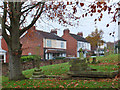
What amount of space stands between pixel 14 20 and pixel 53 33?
37.5 m

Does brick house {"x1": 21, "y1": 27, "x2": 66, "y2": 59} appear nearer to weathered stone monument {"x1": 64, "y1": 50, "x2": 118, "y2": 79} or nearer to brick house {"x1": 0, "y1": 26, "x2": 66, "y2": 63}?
brick house {"x1": 0, "y1": 26, "x2": 66, "y2": 63}

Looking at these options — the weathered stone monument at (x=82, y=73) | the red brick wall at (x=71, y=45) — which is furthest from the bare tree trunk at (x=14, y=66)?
the red brick wall at (x=71, y=45)

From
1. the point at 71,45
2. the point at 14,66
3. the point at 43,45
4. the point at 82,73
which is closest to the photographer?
the point at 82,73

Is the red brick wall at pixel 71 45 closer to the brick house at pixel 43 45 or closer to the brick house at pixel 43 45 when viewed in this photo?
the brick house at pixel 43 45

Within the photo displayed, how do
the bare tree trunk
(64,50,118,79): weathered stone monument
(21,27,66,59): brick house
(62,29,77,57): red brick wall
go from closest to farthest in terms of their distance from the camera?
1. (64,50,118,79): weathered stone monument
2. the bare tree trunk
3. (21,27,66,59): brick house
4. (62,29,77,57): red brick wall

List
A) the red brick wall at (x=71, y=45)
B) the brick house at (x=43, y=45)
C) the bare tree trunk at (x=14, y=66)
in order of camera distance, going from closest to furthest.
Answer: the bare tree trunk at (x=14, y=66) → the brick house at (x=43, y=45) → the red brick wall at (x=71, y=45)

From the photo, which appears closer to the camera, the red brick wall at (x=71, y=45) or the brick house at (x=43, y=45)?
the brick house at (x=43, y=45)

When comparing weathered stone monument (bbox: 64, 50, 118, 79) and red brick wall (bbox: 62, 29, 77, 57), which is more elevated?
red brick wall (bbox: 62, 29, 77, 57)

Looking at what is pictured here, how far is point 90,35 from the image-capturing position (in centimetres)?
5159

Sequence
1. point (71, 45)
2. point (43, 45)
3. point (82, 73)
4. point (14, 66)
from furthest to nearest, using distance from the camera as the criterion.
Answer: point (71, 45)
point (43, 45)
point (14, 66)
point (82, 73)

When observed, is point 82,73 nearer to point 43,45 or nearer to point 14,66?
point 14,66

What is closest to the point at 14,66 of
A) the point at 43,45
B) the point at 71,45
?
the point at 43,45

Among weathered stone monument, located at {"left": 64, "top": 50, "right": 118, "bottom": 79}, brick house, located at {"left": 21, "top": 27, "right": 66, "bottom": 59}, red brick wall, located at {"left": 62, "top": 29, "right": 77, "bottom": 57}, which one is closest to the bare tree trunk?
weathered stone monument, located at {"left": 64, "top": 50, "right": 118, "bottom": 79}

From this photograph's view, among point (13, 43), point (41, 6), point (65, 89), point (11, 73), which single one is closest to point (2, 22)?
point (13, 43)
